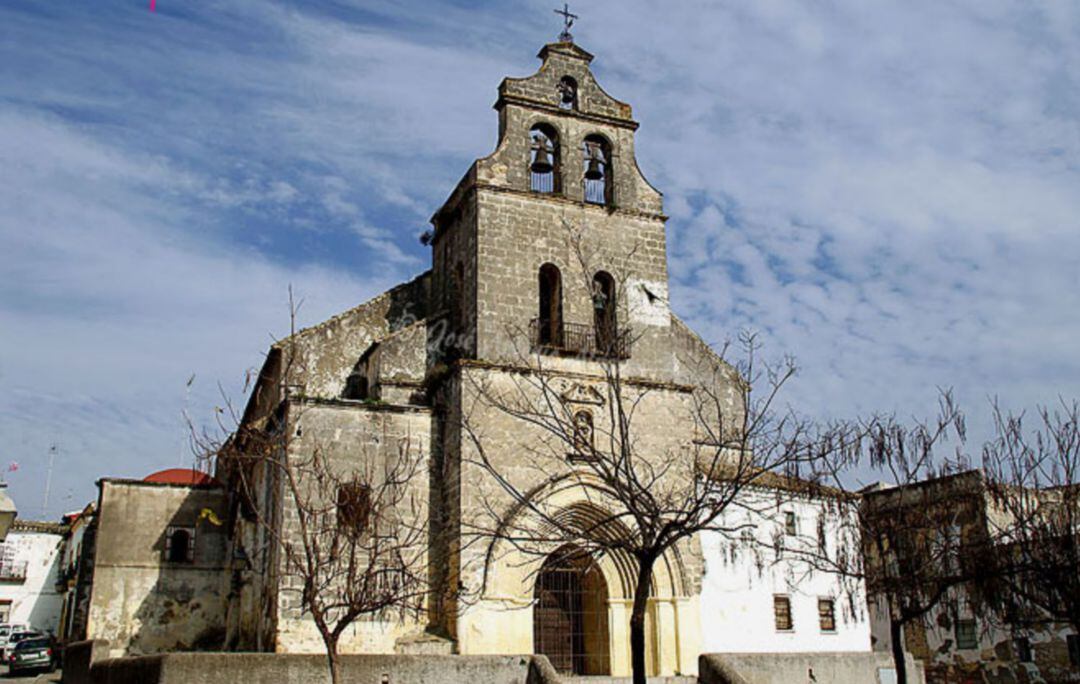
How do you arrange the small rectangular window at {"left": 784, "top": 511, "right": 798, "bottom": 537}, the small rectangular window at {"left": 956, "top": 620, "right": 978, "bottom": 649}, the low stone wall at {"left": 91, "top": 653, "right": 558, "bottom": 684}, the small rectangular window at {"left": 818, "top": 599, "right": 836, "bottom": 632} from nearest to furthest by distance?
the low stone wall at {"left": 91, "top": 653, "right": 558, "bottom": 684} < the small rectangular window at {"left": 818, "top": 599, "right": 836, "bottom": 632} < the small rectangular window at {"left": 784, "top": 511, "right": 798, "bottom": 537} < the small rectangular window at {"left": 956, "top": 620, "right": 978, "bottom": 649}

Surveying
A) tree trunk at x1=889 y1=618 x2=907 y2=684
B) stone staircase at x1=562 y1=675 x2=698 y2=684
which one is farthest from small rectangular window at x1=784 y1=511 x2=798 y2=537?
stone staircase at x1=562 y1=675 x2=698 y2=684

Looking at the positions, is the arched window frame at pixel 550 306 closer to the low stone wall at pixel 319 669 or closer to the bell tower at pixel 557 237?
the bell tower at pixel 557 237

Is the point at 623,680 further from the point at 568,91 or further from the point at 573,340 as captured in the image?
the point at 568,91

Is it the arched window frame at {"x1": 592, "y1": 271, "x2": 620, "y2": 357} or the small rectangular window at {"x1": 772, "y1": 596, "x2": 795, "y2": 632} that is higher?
the arched window frame at {"x1": 592, "y1": 271, "x2": 620, "y2": 357}

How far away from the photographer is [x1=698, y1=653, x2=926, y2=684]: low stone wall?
17.1 m

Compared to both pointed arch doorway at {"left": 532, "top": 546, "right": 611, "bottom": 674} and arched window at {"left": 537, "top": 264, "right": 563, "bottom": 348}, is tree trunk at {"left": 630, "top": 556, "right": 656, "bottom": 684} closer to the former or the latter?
pointed arch doorway at {"left": 532, "top": 546, "right": 611, "bottom": 674}

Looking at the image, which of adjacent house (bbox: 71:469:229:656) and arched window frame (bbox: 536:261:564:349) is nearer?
arched window frame (bbox: 536:261:564:349)

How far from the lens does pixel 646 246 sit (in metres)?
22.9

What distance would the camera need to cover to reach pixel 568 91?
23766 millimetres

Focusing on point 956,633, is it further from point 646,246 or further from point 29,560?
point 29,560

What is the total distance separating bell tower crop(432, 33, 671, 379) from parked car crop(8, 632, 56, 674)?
15.6 m

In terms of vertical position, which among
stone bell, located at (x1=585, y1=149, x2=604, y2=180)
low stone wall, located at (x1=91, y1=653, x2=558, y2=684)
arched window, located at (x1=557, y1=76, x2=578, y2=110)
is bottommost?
low stone wall, located at (x1=91, y1=653, x2=558, y2=684)

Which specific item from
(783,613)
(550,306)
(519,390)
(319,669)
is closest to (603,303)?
(550,306)

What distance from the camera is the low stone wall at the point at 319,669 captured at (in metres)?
14.3
